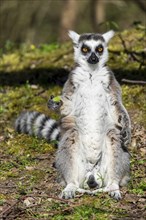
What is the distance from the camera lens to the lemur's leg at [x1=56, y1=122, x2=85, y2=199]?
17.9 ft

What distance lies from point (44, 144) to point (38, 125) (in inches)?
10.6

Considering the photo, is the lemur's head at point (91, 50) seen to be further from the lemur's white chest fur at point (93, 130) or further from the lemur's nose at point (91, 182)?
the lemur's nose at point (91, 182)

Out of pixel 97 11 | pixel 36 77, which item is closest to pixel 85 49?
pixel 36 77

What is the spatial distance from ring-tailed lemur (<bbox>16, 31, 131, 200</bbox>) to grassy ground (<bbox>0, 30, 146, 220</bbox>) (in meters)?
0.22

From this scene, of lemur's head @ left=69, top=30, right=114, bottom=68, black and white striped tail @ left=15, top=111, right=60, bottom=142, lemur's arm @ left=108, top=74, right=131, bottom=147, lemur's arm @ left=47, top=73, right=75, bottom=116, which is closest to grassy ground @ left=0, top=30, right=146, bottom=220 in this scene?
black and white striped tail @ left=15, top=111, right=60, bottom=142

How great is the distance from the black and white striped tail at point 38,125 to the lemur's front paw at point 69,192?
3.98 feet

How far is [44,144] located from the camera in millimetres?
6793

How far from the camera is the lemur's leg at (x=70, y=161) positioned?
544 centimetres

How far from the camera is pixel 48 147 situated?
22.1ft

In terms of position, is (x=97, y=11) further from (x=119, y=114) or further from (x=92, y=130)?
(x=92, y=130)

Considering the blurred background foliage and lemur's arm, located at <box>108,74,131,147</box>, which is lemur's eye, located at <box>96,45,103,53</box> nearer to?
lemur's arm, located at <box>108,74,131,147</box>

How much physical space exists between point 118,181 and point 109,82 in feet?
3.62

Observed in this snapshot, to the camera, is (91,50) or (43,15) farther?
(43,15)

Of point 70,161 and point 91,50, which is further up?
point 91,50
